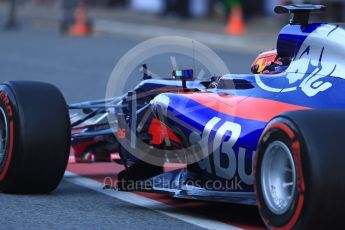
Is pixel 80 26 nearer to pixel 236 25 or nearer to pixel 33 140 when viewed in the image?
pixel 236 25

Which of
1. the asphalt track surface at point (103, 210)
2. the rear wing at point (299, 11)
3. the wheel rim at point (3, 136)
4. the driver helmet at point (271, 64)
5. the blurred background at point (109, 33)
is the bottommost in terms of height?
the blurred background at point (109, 33)

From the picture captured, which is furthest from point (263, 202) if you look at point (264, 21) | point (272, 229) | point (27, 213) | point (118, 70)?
point (264, 21)

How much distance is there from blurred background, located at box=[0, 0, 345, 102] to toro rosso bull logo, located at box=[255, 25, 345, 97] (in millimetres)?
6871

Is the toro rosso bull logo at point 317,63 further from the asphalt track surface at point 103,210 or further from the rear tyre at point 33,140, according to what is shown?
the rear tyre at point 33,140

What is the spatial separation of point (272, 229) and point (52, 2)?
116 ft

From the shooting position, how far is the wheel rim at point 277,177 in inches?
202

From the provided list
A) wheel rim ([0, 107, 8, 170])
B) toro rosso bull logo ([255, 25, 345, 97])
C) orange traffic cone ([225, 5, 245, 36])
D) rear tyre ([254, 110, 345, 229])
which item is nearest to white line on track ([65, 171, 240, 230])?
rear tyre ([254, 110, 345, 229])

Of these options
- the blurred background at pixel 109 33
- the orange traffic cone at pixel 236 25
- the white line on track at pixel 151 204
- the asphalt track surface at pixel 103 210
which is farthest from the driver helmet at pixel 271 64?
the orange traffic cone at pixel 236 25

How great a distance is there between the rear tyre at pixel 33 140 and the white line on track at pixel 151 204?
19.0 inches

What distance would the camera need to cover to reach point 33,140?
21.2 feet

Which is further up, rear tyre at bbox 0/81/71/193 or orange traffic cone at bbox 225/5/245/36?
rear tyre at bbox 0/81/71/193

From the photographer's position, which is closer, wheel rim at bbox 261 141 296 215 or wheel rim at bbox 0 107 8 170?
wheel rim at bbox 261 141 296 215

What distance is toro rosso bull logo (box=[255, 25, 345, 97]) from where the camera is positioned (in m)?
5.77

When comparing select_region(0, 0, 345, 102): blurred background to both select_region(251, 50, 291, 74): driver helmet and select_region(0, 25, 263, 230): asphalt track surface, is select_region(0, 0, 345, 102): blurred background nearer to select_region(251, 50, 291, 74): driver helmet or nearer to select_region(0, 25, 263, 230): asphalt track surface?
select_region(0, 25, 263, 230): asphalt track surface
